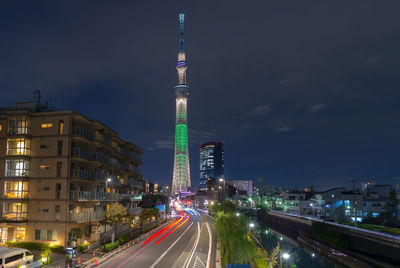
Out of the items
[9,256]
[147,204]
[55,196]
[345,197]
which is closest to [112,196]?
[55,196]

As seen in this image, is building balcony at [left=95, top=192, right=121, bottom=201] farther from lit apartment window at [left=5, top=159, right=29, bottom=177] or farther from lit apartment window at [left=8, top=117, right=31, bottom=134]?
lit apartment window at [left=8, top=117, right=31, bottom=134]

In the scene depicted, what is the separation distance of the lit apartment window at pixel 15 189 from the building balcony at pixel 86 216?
6.11m

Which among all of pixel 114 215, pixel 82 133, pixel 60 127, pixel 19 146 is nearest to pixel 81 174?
pixel 82 133

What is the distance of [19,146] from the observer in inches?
1449

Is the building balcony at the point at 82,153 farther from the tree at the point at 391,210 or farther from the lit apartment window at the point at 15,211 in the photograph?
the tree at the point at 391,210

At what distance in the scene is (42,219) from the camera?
34.9 metres

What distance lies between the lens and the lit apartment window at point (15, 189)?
35.4 metres

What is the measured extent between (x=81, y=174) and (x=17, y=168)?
7.29 meters

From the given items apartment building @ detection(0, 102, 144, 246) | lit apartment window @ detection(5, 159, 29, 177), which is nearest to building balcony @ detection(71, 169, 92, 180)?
apartment building @ detection(0, 102, 144, 246)

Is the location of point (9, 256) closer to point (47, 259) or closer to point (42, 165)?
point (47, 259)

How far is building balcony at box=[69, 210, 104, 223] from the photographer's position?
3491cm

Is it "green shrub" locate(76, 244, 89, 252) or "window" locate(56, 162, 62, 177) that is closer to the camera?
"green shrub" locate(76, 244, 89, 252)

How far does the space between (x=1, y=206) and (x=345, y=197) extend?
8350cm

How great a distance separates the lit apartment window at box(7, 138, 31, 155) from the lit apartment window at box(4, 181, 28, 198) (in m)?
3.54
